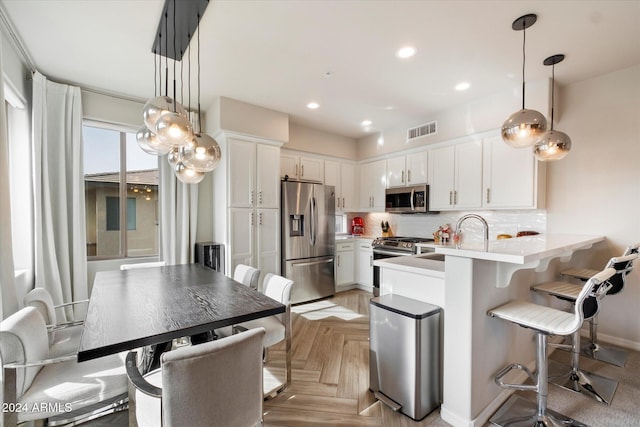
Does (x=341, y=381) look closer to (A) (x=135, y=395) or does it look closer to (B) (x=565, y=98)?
(A) (x=135, y=395)

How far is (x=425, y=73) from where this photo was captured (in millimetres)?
2965

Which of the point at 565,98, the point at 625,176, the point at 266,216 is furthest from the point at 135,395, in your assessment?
the point at 565,98

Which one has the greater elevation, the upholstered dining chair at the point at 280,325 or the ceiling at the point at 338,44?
the ceiling at the point at 338,44

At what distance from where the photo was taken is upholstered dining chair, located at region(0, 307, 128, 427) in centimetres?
124

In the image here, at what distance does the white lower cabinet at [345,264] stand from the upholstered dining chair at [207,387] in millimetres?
3518

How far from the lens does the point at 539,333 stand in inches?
66.9

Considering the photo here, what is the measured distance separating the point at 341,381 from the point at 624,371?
2409 millimetres

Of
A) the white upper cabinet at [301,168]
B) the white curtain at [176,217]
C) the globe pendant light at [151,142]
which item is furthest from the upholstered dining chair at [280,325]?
the white upper cabinet at [301,168]

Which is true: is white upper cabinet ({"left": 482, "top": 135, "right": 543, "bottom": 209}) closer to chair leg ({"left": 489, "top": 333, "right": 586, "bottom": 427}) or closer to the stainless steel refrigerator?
chair leg ({"left": 489, "top": 333, "right": 586, "bottom": 427})

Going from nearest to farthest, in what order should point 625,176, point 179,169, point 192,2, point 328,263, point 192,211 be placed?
point 192,2 → point 179,169 → point 625,176 → point 192,211 → point 328,263

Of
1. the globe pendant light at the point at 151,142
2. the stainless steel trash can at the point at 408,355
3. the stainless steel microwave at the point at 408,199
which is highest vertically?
the globe pendant light at the point at 151,142

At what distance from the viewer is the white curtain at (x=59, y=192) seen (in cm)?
285

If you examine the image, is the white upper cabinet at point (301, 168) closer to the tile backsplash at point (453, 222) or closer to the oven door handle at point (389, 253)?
the tile backsplash at point (453, 222)

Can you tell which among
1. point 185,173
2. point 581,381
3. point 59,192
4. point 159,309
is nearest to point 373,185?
point 185,173
